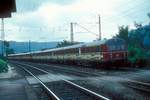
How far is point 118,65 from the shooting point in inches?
1366

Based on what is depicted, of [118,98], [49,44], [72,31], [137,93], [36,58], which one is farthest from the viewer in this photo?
[49,44]

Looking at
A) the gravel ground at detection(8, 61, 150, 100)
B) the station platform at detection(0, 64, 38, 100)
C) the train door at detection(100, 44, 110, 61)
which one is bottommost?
the station platform at detection(0, 64, 38, 100)

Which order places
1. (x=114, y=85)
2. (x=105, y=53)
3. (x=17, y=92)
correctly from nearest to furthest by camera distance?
(x=17, y=92)
(x=114, y=85)
(x=105, y=53)

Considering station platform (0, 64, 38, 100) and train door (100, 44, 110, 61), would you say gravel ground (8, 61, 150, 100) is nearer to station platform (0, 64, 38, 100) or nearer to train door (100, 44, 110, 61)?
station platform (0, 64, 38, 100)

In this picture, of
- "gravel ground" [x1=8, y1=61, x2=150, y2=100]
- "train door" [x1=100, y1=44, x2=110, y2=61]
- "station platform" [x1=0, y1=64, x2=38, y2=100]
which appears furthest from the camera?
"train door" [x1=100, y1=44, x2=110, y2=61]

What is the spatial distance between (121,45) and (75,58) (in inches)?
433

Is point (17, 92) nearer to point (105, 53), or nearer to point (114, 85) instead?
point (114, 85)

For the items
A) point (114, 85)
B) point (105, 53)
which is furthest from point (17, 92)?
point (105, 53)

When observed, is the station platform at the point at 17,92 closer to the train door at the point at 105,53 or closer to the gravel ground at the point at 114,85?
the gravel ground at the point at 114,85

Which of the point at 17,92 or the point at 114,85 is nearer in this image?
the point at 17,92

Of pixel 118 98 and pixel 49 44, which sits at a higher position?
pixel 49 44

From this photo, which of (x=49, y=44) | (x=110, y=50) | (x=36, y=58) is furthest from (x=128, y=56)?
(x=49, y=44)

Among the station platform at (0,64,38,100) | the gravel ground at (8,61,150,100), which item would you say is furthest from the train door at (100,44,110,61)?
the station platform at (0,64,38,100)

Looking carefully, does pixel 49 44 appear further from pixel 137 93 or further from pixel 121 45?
pixel 137 93
